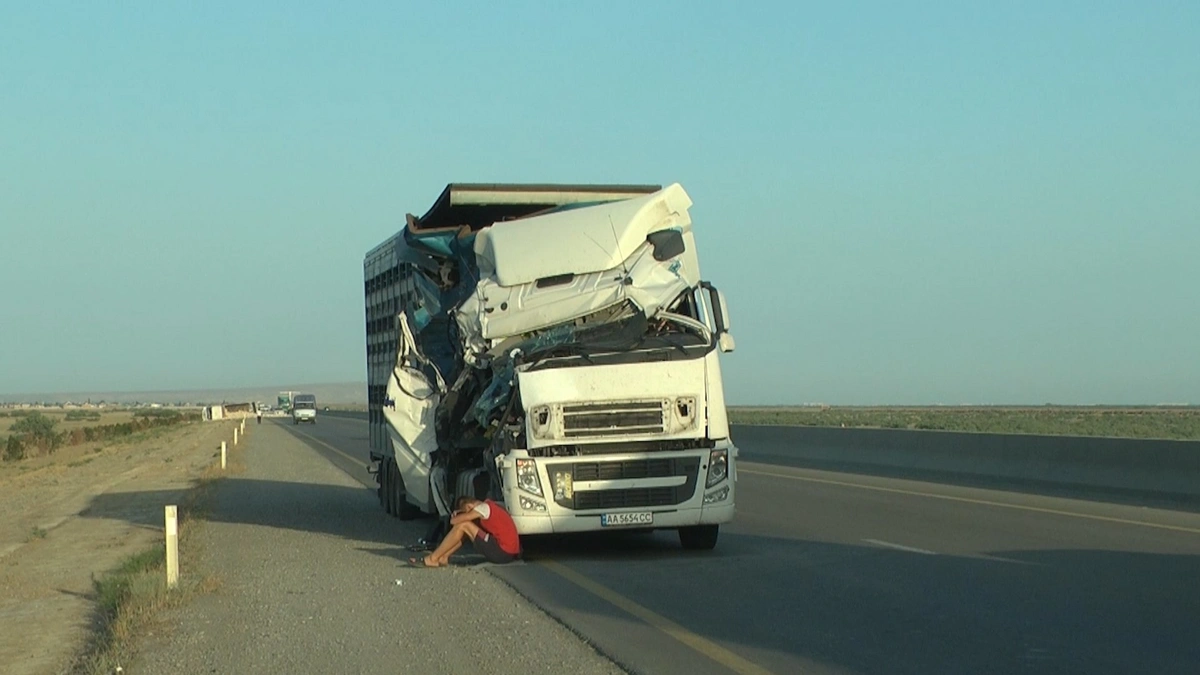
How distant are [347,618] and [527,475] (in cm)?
340

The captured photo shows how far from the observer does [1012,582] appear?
11711 mm

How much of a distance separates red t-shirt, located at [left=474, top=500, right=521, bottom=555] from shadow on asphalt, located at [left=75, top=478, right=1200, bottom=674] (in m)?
0.25

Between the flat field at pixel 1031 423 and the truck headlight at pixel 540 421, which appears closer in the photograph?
the truck headlight at pixel 540 421

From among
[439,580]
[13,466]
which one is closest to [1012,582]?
[439,580]

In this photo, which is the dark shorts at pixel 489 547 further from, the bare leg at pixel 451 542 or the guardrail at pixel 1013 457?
the guardrail at pixel 1013 457

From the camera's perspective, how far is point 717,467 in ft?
47.4

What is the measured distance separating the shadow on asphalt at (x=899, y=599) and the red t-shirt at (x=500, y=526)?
25 centimetres

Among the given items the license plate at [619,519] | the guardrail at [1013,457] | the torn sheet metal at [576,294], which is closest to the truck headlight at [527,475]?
the license plate at [619,519]

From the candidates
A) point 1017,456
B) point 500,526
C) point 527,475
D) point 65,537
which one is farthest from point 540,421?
point 1017,456

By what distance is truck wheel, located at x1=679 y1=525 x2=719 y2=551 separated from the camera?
1469 cm

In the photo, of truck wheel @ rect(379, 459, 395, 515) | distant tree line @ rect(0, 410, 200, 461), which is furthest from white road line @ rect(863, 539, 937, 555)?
distant tree line @ rect(0, 410, 200, 461)

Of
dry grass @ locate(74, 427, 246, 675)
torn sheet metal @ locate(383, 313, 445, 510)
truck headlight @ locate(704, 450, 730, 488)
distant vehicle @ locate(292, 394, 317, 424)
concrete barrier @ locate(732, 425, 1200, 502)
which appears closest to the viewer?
dry grass @ locate(74, 427, 246, 675)

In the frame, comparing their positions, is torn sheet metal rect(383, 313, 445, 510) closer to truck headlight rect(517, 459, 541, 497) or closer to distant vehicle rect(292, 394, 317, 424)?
truck headlight rect(517, 459, 541, 497)

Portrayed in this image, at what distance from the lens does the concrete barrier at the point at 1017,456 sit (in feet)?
70.4
